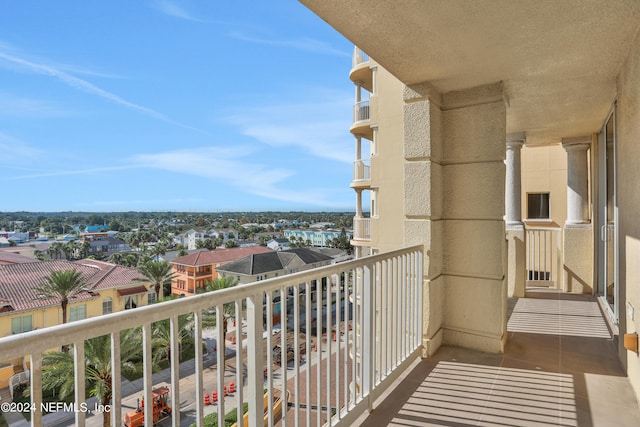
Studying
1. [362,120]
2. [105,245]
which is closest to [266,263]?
[362,120]

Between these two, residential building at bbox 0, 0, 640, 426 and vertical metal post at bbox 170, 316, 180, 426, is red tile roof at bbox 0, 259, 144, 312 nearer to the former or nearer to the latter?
residential building at bbox 0, 0, 640, 426

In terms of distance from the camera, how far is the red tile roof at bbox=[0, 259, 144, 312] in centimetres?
1557

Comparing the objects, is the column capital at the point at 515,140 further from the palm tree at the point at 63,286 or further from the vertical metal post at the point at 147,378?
the palm tree at the point at 63,286

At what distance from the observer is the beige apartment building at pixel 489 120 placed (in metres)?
1.90

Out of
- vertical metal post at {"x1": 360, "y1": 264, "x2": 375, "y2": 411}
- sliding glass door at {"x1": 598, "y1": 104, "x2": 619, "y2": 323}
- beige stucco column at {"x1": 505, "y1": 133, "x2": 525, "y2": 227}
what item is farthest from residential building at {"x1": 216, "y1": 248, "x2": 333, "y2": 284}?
vertical metal post at {"x1": 360, "y1": 264, "x2": 375, "y2": 411}

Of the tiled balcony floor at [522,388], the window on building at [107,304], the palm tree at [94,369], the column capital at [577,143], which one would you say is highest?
the column capital at [577,143]

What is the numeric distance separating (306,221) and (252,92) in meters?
22.3

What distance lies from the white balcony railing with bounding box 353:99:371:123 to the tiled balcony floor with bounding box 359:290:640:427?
10.6 m

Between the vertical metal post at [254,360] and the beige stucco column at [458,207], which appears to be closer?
the vertical metal post at [254,360]

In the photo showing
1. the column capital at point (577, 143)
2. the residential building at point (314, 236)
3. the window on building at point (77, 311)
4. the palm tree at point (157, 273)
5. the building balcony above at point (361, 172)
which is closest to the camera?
the column capital at point (577, 143)

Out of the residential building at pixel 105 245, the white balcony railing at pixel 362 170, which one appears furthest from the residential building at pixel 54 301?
the residential building at pixel 105 245

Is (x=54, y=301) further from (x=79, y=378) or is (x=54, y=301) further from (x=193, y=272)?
(x=79, y=378)

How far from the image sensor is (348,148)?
13781 mm

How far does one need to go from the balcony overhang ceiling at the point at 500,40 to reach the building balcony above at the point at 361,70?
32.1 ft
